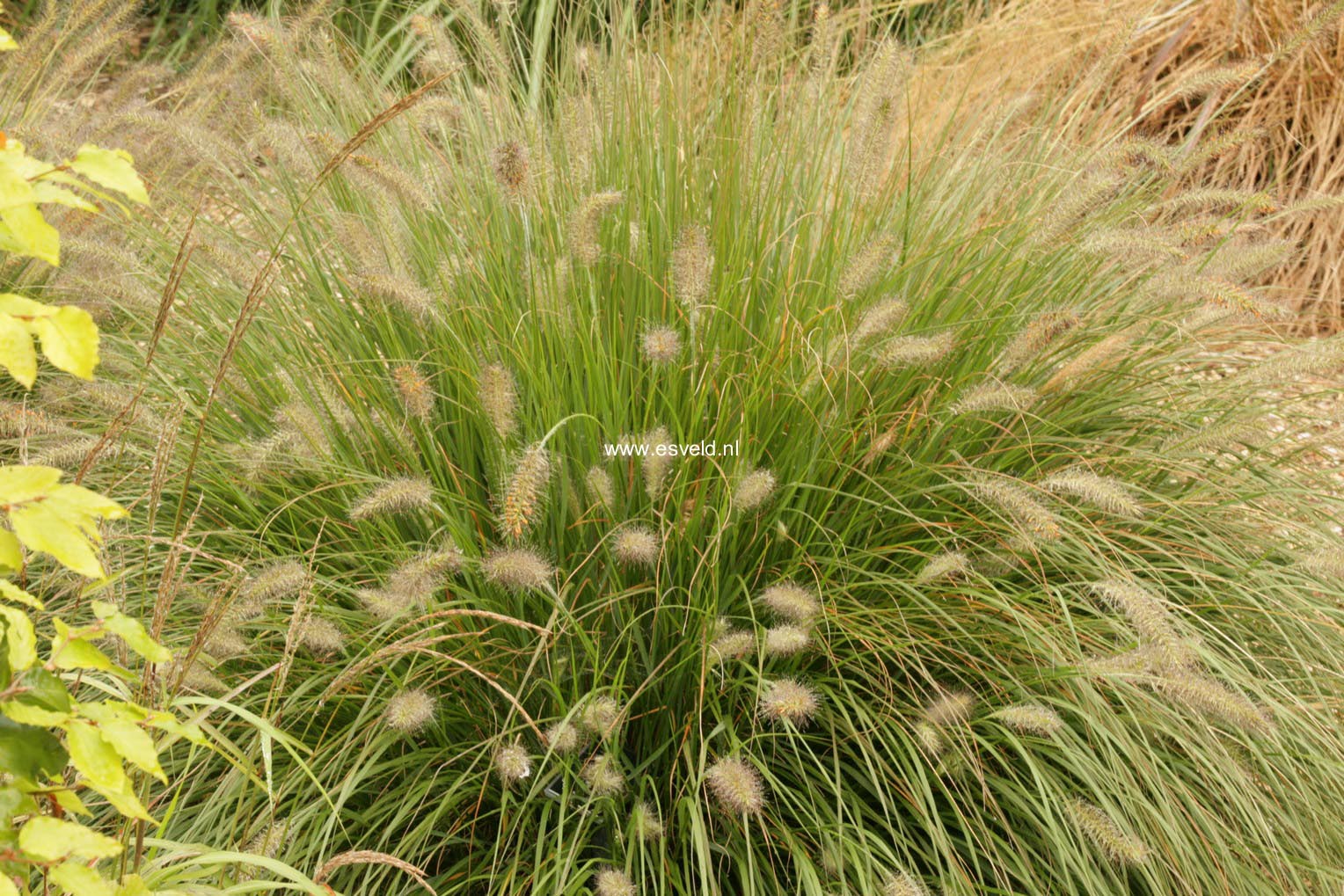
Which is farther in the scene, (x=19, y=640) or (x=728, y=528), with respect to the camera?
(x=728, y=528)

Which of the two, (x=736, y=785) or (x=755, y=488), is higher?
(x=755, y=488)

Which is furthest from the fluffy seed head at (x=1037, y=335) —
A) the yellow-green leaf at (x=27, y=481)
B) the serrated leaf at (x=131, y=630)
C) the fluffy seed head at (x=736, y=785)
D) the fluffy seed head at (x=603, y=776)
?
the yellow-green leaf at (x=27, y=481)

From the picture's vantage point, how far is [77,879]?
1104 mm

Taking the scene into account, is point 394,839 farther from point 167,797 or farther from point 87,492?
point 87,492

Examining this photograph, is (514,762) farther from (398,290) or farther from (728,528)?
(398,290)

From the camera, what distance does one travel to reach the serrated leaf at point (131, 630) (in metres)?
1.18

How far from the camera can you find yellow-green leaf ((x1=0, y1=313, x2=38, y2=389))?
1016 millimetres

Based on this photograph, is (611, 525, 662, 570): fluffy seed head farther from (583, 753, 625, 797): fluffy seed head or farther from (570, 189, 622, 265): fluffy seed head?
(570, 189, 622, 265): fluffy seed head

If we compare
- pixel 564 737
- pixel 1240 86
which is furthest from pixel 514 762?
pixel 1240 86

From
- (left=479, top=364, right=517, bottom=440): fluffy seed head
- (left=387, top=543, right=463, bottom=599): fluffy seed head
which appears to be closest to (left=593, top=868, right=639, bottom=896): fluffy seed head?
(left=387, top=543, right=463, bottom=599): fluffy seed head

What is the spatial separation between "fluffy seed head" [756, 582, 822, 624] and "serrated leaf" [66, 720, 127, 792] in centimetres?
117

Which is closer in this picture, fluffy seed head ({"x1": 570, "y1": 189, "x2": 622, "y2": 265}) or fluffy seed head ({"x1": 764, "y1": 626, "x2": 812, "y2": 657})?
fluffy seed head ({"x1": 764, "y1": 626, "x2": 812, "y2": 657})

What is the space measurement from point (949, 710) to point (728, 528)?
562 mm

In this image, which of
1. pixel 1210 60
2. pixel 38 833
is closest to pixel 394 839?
pixel 38 833
